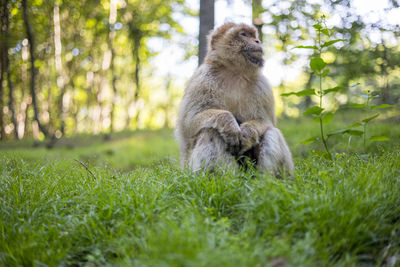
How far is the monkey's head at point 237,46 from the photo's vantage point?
12.3 feet

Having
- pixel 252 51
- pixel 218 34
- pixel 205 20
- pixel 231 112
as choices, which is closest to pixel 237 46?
pixel 252 51

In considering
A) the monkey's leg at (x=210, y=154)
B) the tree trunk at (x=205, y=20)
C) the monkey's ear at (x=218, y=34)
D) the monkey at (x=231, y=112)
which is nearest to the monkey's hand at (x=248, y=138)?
the monkey at (x=231, y=112)

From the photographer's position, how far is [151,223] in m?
2.17

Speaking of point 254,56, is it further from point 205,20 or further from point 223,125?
point 205,20

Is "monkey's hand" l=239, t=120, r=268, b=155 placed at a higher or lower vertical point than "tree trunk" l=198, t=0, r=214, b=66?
lower

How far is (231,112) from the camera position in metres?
3.82

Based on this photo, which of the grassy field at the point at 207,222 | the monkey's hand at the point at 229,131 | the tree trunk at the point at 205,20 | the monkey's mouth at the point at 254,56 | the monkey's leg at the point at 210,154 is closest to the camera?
the grassy field at the point at 207,222

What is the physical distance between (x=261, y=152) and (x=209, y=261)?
187 centimetres

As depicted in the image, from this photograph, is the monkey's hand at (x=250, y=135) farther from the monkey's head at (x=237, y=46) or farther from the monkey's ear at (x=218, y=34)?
the monkey's ear at (x=218, y=34)

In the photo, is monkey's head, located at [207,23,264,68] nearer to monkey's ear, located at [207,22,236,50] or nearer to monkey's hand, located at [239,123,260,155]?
monkey's ear, located at [207,22,236,50]

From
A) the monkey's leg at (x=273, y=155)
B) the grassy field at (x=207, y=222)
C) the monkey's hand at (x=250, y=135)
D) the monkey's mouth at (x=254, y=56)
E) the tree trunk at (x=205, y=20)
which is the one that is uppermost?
the tree trunk at (x=205, y=20)

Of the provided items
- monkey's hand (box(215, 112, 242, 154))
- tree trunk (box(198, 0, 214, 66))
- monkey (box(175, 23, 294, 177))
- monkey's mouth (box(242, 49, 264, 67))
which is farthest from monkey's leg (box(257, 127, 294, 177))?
tree trunk (box(198, 0, 214, 66))

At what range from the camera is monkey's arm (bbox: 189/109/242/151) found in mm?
3289

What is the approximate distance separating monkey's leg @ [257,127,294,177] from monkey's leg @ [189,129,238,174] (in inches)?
11.9
